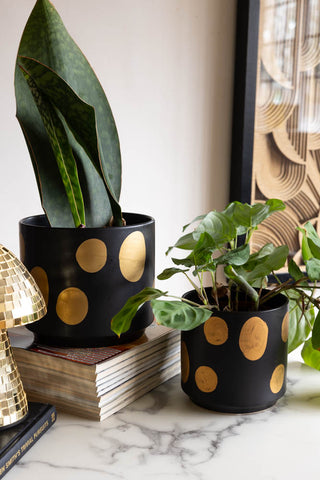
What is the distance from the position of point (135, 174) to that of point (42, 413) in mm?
709

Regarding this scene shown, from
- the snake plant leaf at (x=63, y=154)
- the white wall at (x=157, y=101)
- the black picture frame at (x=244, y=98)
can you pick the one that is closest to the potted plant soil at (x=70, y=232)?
the snake plant leaf at (x=63, y=154)

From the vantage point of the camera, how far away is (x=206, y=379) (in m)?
0.50

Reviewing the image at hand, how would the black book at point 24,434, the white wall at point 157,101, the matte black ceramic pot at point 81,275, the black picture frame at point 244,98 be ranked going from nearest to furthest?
the black book at point 24,434 < the matte black ceramic pot at point 81,275 < the white wall at point 157,101 < the black picture frame at point 244,98

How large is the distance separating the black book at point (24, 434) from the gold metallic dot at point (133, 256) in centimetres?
15

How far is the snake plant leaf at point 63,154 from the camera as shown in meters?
0.49

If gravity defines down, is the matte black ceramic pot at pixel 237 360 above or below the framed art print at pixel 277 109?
below

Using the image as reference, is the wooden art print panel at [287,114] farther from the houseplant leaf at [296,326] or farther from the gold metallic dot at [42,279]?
the gold metallic dot at [42,279]

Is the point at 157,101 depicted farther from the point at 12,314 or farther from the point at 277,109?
the point at 12,314

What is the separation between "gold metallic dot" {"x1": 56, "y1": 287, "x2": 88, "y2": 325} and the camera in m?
0.51

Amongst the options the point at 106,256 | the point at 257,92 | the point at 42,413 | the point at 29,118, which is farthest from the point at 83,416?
the point at 257,92

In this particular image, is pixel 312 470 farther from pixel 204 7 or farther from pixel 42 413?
pixel 204 7

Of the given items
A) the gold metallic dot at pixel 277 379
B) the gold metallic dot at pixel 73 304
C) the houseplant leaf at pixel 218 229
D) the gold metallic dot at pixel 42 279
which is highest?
the houseplant leaf at pixel 218 229

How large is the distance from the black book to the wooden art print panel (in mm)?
887

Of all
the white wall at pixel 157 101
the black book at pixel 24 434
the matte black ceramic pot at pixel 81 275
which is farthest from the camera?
the white wall at pixel 157 101
